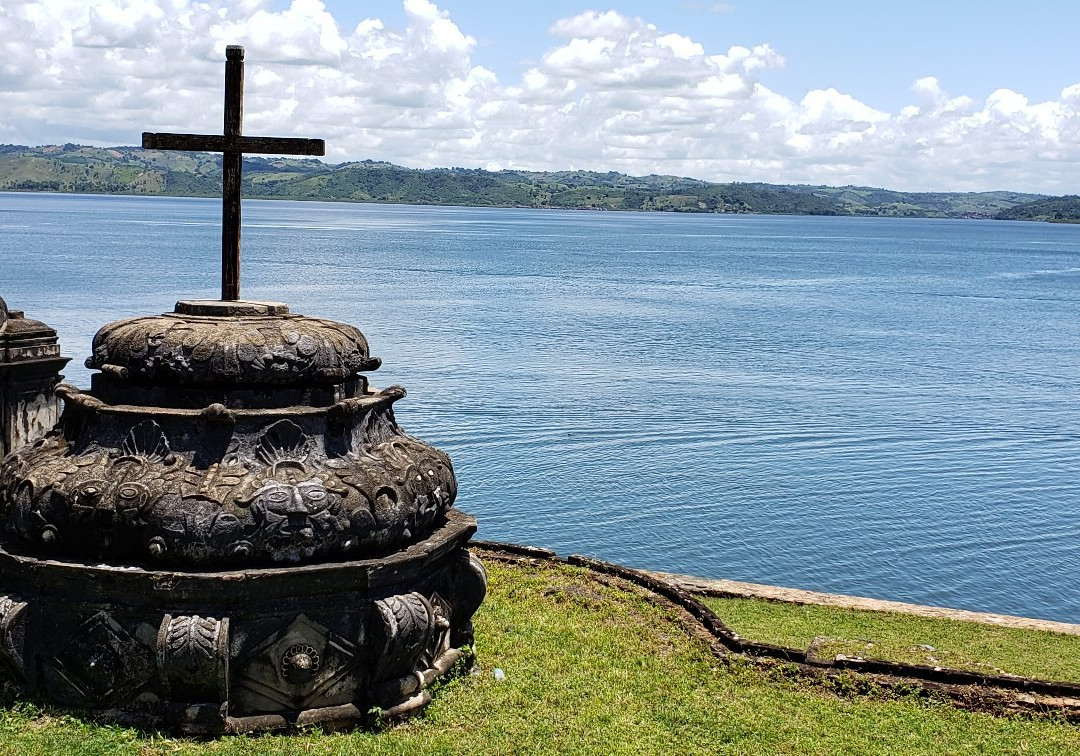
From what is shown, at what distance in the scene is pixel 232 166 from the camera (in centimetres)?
970

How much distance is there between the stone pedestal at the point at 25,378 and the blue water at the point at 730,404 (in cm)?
888

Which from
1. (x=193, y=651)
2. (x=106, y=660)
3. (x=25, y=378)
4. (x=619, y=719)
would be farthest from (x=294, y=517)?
(x=25, y=378)

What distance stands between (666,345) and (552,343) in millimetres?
4098

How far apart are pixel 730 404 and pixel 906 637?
20.9 metres

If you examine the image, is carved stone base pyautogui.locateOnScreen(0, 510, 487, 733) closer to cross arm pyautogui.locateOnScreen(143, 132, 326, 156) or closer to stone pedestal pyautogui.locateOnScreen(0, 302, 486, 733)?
stone pedestal pyautogui.locateOnScreen(0, 302, 486, 733)

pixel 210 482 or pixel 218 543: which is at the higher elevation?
pixel 210 482

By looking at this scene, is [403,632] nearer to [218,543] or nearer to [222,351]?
[218,543]

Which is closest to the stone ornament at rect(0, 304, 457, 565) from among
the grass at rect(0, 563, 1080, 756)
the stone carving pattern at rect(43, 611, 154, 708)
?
the stone carving pattern at rect(43, 611, 154, 708)

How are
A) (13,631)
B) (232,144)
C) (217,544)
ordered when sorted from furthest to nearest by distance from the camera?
(232,144), (13,631), (217,544)

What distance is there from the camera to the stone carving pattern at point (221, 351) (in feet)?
29.0

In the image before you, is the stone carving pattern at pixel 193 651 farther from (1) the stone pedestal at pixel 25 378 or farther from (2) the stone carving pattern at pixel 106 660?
(1) the stone pedestal at pixel 25 378

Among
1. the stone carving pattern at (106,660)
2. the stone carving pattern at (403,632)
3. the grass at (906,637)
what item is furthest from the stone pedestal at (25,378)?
the grass at (906,637)

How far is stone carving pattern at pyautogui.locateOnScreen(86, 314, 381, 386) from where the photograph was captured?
29.0 ft

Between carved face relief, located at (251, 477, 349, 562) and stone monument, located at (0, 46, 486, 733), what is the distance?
0.01m
